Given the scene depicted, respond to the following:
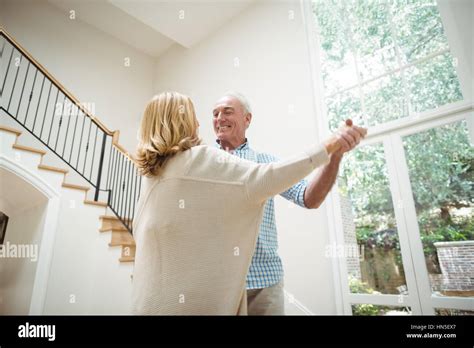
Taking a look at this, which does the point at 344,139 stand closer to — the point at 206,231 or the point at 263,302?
the point at 206,231

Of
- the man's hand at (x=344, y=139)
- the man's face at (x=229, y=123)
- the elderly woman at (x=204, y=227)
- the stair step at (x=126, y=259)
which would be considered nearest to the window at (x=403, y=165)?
the man's face at (x=229, y=123)

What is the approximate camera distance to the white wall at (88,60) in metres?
4.30

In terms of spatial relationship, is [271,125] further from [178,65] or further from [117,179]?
[178,65]

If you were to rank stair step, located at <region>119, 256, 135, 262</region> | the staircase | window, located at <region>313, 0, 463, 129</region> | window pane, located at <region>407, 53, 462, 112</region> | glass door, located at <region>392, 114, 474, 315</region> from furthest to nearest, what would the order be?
the staircase, stair step, located at <region>119, 256, 135, 262</region>, window, located at <region>313, 0, 463, 129</region>, window pane, located at <region>407, 53, 462, 112</region>, glass door, located at <region>392, 114, 474, 315</region>

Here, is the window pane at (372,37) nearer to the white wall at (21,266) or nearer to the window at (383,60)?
the window at (383,60)

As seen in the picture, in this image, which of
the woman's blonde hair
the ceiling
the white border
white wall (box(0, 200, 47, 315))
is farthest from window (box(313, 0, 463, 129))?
white wall (box(0, 200, 47, 315))

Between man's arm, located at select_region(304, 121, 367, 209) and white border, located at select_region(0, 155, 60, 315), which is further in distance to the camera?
white border, located at select_region(0, 155, 60, 315)

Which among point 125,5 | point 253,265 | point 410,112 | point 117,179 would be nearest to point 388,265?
point 410,112

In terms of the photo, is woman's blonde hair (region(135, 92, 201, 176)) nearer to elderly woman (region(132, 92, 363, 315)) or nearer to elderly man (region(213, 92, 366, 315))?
elderly woman (region(132, 92, 363, 315))

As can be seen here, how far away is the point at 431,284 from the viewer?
6.86 feet

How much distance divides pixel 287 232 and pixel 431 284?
4.17ft

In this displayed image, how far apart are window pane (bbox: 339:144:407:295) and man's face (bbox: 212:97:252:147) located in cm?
159

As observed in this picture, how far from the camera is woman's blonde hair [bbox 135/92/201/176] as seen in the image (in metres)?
0.79

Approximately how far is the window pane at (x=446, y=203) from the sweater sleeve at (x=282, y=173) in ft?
6.49
